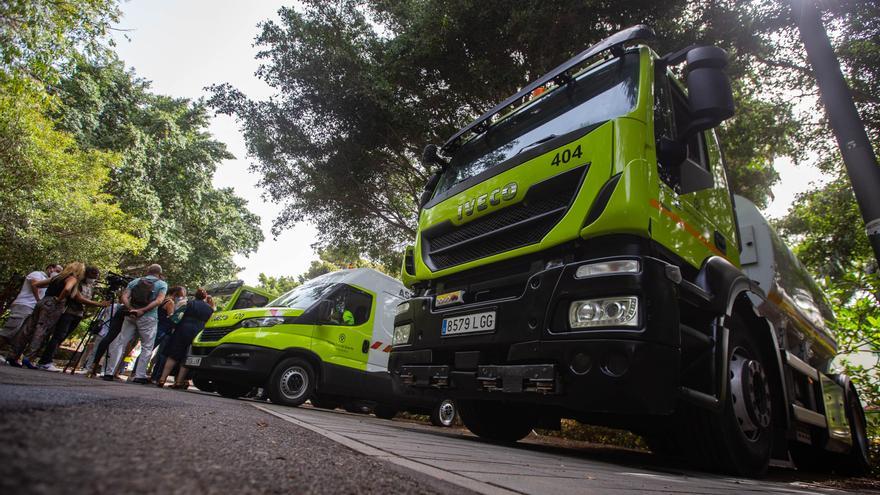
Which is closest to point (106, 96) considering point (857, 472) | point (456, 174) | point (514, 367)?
point (456, 174)

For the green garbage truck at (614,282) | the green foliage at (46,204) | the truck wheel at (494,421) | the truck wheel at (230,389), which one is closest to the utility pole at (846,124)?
the green garbage truck at (614,282)

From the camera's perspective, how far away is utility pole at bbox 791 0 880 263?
182 inches

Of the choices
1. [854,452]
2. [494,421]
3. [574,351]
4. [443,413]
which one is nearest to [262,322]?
[443,413]

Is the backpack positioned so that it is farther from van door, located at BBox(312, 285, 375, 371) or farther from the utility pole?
the utility pole

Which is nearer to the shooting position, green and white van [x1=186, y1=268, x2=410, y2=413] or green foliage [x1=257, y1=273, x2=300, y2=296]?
green and white van [x1=186, y1=268, x2=410, y2=413]

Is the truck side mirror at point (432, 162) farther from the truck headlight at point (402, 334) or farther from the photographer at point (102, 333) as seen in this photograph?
the photographer at point (102, 333)

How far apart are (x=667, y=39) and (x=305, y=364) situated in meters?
8.08

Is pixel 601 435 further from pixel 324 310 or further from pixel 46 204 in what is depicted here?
pixel 46 204

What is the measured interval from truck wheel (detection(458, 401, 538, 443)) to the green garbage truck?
10cm

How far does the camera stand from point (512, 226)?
3.50 meters

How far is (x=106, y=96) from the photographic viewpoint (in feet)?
72.7

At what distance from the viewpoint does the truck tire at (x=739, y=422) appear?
3.13 m

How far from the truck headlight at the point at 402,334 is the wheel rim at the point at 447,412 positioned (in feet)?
11.7

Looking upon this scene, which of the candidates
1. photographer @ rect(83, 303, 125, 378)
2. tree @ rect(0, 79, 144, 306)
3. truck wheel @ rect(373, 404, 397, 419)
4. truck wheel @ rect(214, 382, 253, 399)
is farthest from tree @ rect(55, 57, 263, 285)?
truck wheel @ rect(373, 404, 397, 419)
